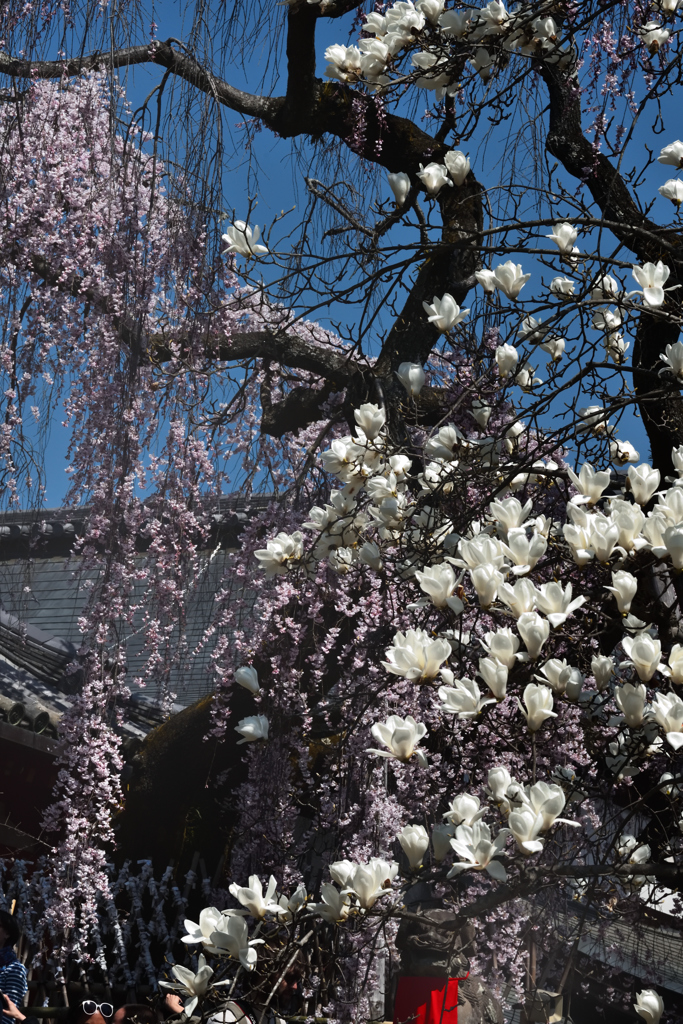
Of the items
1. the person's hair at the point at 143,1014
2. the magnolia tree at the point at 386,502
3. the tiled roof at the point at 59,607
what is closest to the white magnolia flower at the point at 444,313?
the magnolia tree at the point at 386,502

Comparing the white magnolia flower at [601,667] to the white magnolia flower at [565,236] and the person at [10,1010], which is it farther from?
the person at [10,1010]

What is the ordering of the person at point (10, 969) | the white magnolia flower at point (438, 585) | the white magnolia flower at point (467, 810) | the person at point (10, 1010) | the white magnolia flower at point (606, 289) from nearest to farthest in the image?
the white magnolia flower at point (467, 810) < the white magnolia flower at point (438, 585) < the white magnolia flower at point (606, 289) < the person at point (10, 1010) < the person at point (10, 969)

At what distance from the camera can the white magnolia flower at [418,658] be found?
1515 mm

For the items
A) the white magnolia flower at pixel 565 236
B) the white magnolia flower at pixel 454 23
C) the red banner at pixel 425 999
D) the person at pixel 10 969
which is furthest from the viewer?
the person at pixel 10 969

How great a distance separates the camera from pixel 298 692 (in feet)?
13.1

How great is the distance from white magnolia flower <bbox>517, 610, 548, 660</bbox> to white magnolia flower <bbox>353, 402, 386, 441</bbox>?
77 cm

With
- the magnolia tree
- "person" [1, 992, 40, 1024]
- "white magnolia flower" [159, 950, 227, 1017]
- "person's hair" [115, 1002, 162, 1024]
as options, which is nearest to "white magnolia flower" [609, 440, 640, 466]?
the magnolia tree

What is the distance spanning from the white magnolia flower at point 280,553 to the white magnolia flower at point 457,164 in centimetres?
105

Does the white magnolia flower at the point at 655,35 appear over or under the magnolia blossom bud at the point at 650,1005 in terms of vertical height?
over

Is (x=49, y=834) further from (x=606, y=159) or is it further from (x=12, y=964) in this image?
(x=606, y=159)

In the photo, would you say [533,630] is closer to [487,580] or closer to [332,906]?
[487,580]

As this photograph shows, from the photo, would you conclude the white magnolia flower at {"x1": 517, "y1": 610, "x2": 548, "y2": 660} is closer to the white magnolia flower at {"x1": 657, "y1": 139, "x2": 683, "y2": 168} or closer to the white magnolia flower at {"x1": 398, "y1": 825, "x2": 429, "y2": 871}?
the white magnolia flower at {"x1": 398, "y1": 825, "x2": 429, "y2": 871}

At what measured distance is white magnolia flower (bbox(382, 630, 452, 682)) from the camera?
1515 mm

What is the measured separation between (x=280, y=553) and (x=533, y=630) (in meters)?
0.84
